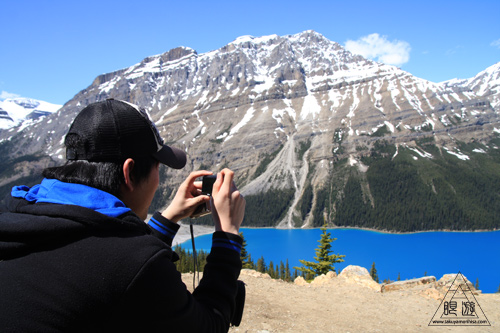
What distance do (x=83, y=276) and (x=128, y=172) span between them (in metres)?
0.55

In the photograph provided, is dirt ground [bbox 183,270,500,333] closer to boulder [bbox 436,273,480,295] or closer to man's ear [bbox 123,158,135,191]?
boulder [bbox 436,273,480,295]

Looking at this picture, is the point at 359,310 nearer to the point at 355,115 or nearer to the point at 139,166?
the point at 139,166

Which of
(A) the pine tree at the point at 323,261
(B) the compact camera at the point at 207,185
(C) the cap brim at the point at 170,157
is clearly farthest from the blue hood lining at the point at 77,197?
(A) the pine tree at the point at 323,261

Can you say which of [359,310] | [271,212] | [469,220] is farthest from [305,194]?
[359,310]

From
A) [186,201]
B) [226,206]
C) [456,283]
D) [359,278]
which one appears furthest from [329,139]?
[226,206]

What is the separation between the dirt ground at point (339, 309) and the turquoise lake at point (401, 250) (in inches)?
2098

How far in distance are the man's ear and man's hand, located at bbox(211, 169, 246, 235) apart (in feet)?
1.36

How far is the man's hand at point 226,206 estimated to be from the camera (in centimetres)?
175

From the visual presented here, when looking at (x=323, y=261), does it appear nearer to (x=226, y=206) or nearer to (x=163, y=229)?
(x=163, y=229)

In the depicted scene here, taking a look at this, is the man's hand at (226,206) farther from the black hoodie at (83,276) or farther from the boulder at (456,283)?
the boulder at (456,283)

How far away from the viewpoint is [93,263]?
4.01ft

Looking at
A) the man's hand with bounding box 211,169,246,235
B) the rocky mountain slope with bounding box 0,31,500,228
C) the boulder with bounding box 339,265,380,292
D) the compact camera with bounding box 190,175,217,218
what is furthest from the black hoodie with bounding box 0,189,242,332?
the rocky mountain slope with bounding box 0,31,500,228

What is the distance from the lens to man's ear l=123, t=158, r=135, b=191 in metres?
1.60

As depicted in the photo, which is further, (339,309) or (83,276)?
(339,309)
